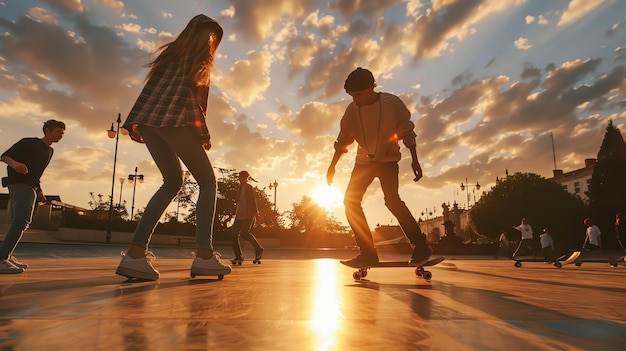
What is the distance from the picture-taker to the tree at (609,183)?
3647cm

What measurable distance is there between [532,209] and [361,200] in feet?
149

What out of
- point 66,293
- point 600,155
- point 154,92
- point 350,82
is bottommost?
point 66,293

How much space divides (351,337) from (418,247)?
2.96 m

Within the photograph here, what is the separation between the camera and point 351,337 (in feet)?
3.31

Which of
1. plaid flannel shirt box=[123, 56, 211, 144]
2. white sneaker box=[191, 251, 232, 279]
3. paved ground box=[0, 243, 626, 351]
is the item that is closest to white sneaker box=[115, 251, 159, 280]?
white sneaker box=[191, 251, 232, 279]

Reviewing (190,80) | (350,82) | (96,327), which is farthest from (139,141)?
(96,327)

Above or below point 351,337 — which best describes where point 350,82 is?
above

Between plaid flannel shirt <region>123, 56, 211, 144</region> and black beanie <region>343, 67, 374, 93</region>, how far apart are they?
4.87ft

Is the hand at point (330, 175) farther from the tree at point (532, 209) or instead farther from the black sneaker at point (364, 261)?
the tree at point (532, 209)

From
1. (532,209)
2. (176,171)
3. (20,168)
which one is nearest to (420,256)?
(176,171)

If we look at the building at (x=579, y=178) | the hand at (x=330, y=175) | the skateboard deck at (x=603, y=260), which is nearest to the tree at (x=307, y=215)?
the building at (x=579, y=178)

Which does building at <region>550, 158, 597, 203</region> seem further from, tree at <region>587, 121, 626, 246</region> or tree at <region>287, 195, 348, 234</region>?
tree at <region>287, 195, 348, 234</region>

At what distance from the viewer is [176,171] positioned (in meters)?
3.28

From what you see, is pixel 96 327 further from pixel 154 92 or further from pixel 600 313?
pixel 154 92
